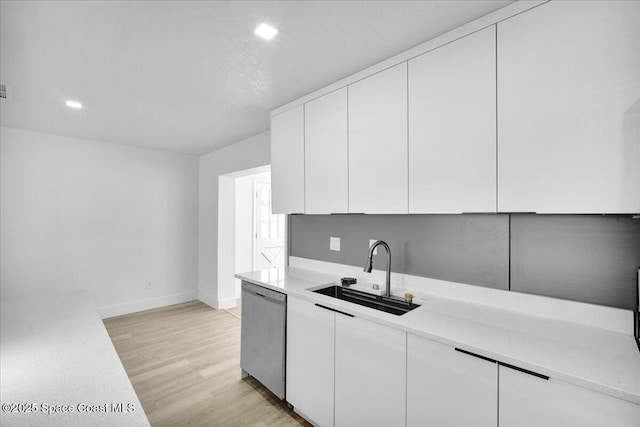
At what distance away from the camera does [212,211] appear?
4770 mm

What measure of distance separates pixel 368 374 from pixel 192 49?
2.19 m

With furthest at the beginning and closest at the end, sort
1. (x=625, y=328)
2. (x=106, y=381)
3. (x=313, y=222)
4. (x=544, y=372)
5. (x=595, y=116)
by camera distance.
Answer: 1. (x=313, y=222)
2. (x=625, y=328)
3. (x=595, y=116)
4. (x=544, y=372)
5. (x=106, y=381)

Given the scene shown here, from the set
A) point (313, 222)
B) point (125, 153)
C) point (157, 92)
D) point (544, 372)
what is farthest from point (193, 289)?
point (544, 372)

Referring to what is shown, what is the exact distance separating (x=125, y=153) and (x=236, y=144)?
1661 mm

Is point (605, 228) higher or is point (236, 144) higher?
point (236, 144)

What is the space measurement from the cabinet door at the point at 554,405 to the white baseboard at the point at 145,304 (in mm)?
4716

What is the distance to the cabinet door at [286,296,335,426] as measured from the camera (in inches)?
75.5

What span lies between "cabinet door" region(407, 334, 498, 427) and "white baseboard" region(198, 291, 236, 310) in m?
3.69

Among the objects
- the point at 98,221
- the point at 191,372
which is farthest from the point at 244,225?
the point at 191,372

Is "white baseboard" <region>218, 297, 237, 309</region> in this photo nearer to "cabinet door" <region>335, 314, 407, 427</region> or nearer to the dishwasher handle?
the dishwasher handle

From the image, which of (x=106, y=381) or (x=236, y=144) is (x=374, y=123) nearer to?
(x=106, y=381)

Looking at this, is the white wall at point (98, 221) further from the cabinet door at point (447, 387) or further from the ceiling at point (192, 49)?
the cabinet door at point (447, 387)

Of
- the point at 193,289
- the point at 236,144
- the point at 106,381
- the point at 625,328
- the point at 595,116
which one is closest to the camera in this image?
the point at 106,381

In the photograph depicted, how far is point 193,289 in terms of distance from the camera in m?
5.06
